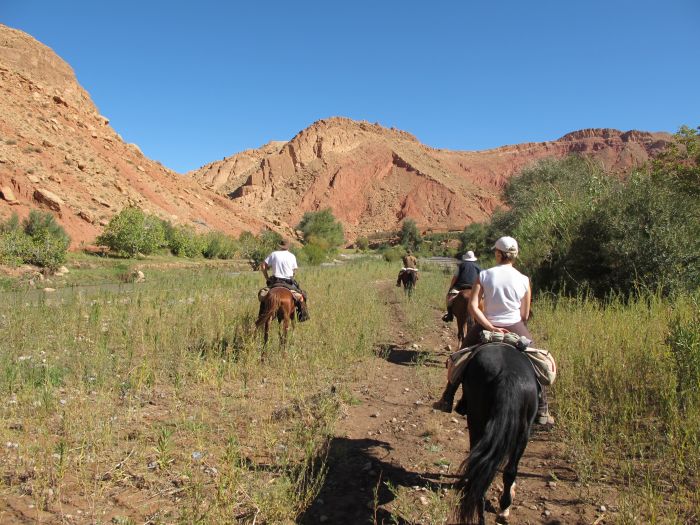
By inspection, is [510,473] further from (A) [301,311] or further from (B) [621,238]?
(B) [621,238]

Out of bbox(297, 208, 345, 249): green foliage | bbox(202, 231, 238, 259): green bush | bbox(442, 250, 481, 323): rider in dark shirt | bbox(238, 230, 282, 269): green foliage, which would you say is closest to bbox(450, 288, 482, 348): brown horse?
bbox(442, 250, 481, 323): rider in dark shirt

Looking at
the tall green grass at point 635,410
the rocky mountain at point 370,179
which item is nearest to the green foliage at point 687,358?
the tall green grass at point 635,410

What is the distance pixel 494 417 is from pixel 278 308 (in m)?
5.11

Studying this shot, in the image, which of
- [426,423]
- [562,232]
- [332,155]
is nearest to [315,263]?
[562,232]

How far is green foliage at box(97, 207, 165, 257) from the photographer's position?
28000mm

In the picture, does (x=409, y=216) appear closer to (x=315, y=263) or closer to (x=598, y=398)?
(x=315, y=263)

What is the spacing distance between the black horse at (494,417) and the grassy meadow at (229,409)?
91 centimetres

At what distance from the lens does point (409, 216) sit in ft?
325

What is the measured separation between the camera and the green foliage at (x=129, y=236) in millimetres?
28000

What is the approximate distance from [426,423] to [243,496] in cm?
253

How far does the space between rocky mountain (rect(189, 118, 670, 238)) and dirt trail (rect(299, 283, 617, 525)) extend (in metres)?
83.0

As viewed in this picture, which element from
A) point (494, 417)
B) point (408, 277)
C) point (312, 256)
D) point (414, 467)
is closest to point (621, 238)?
point (408, 277)

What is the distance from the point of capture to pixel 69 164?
A: 123 ft

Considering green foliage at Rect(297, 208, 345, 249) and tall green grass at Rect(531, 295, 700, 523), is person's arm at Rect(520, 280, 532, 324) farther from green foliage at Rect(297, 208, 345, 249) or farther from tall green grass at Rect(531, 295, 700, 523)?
green foliage at Rect(297, 208, 345, 249)
